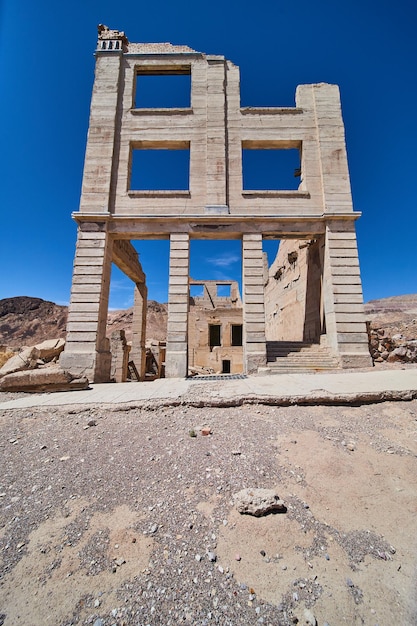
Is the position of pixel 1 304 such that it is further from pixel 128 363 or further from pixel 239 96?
pixel 239 96

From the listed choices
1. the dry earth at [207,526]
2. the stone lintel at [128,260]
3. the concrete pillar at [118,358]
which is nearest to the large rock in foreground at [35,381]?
the dry earth at [207,526]

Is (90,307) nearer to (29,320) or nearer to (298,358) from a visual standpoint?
(298,358)

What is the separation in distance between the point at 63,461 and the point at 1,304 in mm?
46351

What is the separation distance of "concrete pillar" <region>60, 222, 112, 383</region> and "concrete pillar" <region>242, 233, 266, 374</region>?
194 inches

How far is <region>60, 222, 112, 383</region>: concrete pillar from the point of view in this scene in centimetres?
838

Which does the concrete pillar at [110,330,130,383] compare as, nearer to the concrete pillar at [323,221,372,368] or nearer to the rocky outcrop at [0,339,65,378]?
the rocky outcrop at [0,339,65,378]

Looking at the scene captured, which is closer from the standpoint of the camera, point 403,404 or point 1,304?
point 403,404

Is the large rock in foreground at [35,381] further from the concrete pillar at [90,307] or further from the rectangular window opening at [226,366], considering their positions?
the rectangular window opening at [226,366]

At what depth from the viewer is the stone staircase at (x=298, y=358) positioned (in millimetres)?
8188

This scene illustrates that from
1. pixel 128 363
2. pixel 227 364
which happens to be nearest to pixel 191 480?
pixel 128 363

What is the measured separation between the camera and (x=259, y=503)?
1.97 meters

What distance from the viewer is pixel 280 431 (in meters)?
3.18

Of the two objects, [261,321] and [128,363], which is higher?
[261,321]

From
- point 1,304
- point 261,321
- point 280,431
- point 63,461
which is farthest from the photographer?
point 1,304
